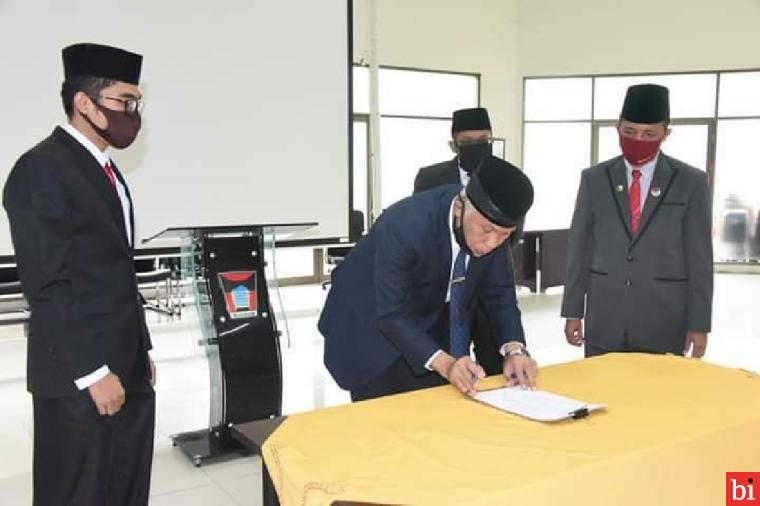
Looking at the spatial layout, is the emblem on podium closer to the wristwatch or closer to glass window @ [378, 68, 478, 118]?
the wristwatch

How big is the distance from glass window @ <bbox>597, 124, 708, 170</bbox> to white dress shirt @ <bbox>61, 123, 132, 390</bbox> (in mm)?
8652

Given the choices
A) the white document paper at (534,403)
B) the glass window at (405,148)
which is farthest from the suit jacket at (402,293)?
the glass window at (405,148)

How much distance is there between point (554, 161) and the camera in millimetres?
10055

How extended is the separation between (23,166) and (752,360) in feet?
16.9

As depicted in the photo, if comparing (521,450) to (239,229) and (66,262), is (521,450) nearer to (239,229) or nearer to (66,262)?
Answer: (66,262)

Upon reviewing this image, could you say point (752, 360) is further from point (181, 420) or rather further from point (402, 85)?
point (402, 85)

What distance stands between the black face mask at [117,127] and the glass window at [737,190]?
364 inches

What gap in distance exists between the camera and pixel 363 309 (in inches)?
80.9

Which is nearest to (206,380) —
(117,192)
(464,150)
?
(464,150)

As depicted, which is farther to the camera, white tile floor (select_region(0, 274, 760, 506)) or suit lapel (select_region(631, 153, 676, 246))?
white tile floor (select_region(0, 274, 760, 506))

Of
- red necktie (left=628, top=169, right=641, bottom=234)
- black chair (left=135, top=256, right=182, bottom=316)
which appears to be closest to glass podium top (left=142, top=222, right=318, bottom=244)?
red necktie (left=628, top=169, right=641, bottom=234)

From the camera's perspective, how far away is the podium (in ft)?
10.6

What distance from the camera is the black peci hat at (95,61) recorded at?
6.26ft

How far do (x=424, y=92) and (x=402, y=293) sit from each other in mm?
7712
